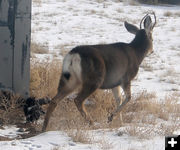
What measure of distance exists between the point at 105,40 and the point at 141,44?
293 inches

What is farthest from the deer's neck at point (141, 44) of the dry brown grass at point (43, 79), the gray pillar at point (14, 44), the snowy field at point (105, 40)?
the gray pillar at point (14, 44)

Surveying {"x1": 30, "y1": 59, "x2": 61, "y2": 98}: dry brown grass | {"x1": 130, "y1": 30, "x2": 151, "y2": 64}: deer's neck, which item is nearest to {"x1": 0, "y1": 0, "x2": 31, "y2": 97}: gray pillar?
{"x1": 30, "y1": 59, "x2": 61, "y2": 98}: dry brown grass

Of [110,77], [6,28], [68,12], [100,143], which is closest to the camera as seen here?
[100,143]

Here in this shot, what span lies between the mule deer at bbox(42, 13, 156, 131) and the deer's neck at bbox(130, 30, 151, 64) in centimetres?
12

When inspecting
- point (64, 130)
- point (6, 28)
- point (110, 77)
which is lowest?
point (64, 130)

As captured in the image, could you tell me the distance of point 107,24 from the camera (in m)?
17.9

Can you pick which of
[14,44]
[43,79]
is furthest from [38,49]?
[14,44]

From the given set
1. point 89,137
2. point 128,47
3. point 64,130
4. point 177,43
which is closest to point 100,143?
point 89,137

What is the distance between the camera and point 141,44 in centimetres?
738

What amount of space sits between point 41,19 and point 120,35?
3.87 metres

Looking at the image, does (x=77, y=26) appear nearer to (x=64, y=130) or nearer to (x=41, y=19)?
(x=41, y=19)

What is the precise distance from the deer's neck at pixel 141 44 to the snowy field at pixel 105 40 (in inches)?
49.5

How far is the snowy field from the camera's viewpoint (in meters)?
5.14

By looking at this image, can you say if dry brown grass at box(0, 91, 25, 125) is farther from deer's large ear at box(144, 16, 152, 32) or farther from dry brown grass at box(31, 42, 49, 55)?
dry brown grass at box(31, 42, 49, 55)
